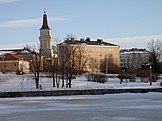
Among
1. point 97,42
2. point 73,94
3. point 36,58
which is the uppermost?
point 97,42

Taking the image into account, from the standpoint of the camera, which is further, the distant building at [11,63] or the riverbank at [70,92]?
the distant building at [11,63]

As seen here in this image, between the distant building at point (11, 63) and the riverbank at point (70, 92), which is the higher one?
the distant building at point (11, 63)

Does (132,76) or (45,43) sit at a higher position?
(45,43)

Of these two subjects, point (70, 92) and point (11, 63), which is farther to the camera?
point (11, 63)

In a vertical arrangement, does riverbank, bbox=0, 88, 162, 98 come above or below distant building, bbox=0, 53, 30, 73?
below

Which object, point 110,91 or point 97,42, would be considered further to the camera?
point 97,42

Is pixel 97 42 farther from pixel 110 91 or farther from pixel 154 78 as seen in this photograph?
pixel 110 91

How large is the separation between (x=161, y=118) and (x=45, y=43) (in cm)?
11128

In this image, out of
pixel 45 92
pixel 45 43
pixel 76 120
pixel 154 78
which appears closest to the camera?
pixel 76 120

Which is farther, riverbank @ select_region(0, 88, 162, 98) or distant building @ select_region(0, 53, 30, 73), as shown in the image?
distant building @ select_region(0, 53, 30, 73)

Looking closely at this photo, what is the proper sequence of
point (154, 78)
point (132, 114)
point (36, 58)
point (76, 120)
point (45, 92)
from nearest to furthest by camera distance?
point (76, 120) → point (132, 114) → point (45, 92) → point (36, 58) → point (154, 78)

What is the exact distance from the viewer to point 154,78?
2813 inches

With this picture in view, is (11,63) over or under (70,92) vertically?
over

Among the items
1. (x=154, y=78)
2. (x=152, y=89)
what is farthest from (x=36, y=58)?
(x=154, y=78)
